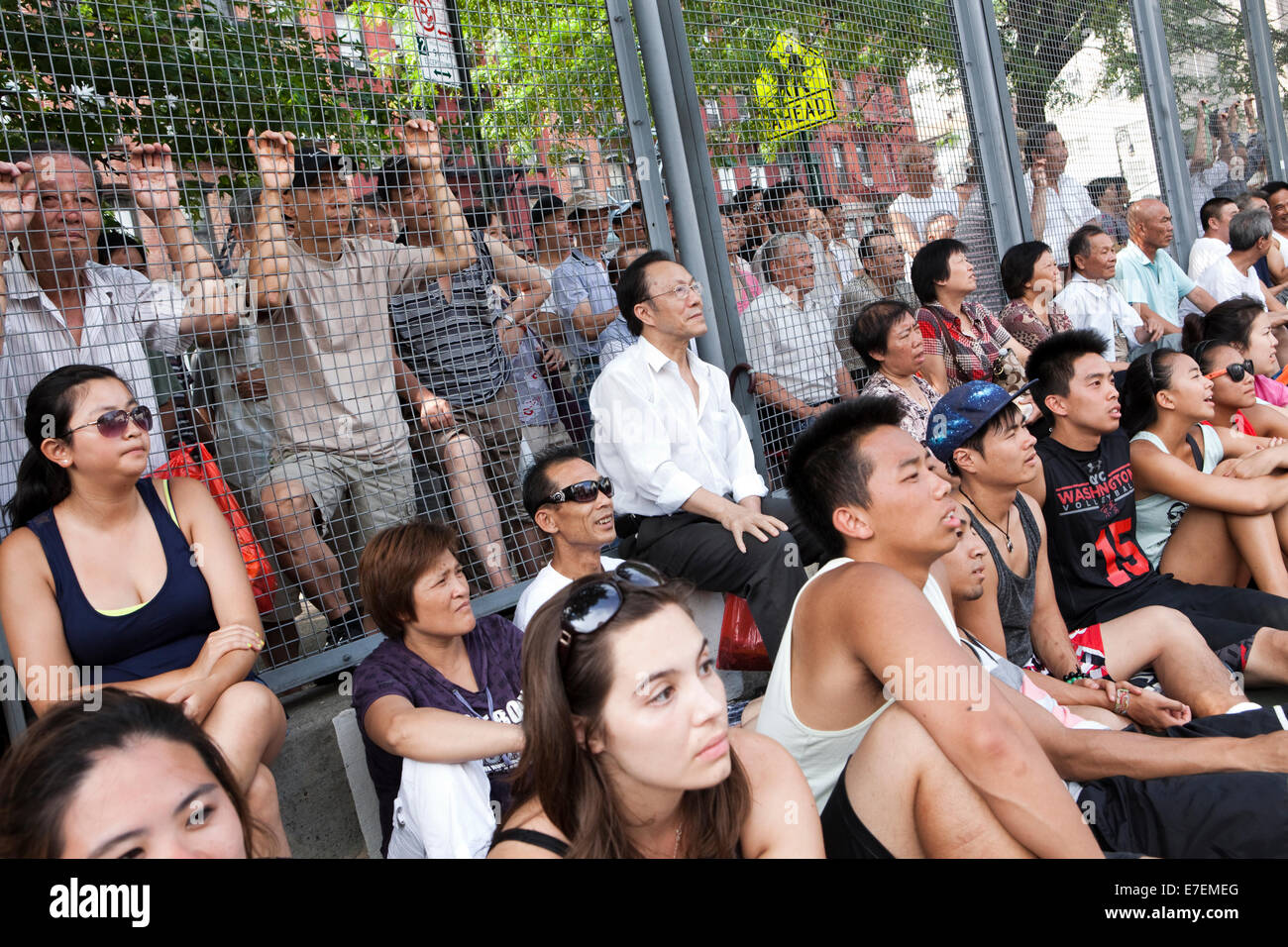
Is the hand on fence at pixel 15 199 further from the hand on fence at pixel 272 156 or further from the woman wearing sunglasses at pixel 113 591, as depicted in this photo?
the hand on fence at pixel 272 156

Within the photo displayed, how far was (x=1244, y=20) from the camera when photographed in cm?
1097

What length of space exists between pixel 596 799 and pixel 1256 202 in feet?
32.5

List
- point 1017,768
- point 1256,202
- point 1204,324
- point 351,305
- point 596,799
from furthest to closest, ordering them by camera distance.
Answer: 1. point 1256,202
2. point 1204,324
3. point 351,305
4. point 1017,768
5. point 596,799

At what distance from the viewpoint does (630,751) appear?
1.89 m

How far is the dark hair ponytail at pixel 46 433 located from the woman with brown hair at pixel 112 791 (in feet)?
5.09

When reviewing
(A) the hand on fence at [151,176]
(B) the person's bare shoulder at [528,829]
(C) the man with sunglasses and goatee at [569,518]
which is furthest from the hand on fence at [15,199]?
(B) the person's bare shoulder at [528,829]

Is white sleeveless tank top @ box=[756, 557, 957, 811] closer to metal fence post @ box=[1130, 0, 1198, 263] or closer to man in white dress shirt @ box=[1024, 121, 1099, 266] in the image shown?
man in white dress shirt @ box=[1024, 121, 1099, 266]

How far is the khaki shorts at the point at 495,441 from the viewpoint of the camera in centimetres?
420

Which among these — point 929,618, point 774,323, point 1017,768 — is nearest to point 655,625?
point 929,618

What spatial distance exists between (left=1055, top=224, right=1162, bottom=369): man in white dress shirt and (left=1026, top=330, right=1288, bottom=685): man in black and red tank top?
2.43 m

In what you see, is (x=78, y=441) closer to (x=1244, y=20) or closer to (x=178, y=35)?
(x=178, y=35)

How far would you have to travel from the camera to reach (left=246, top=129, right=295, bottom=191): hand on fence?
3.59m

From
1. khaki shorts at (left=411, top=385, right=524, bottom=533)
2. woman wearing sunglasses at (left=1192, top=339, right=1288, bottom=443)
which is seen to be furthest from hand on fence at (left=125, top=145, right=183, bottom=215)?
woman wearing sunglasses at (left=1192, top=339, right=1288, bottom=443)

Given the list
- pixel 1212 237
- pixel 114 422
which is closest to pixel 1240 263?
pixel 1212 237
